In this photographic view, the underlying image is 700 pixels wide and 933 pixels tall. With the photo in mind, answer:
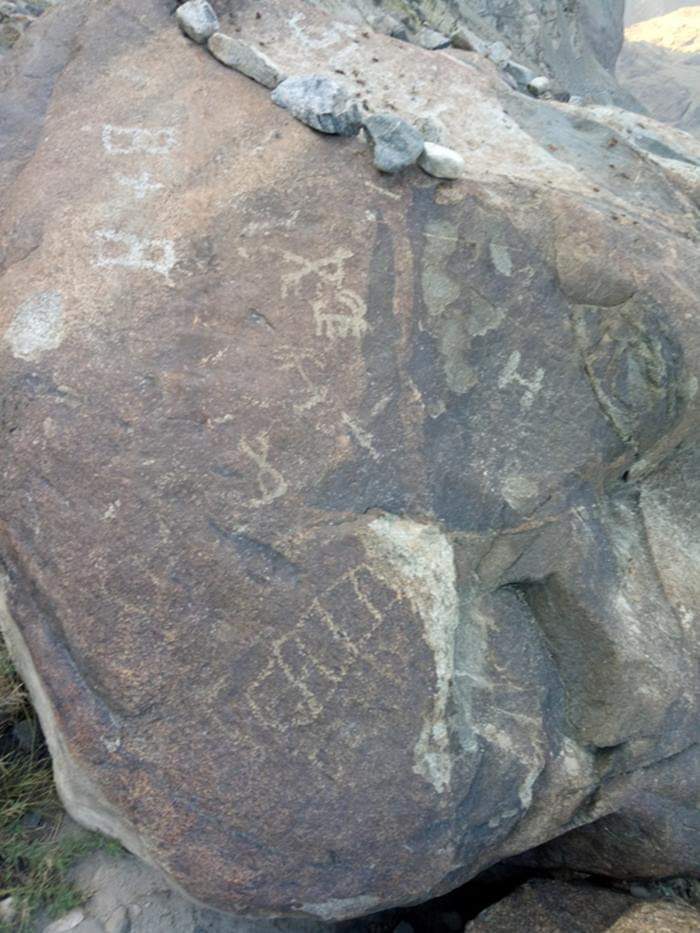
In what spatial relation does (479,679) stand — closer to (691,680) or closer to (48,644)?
(691,680)

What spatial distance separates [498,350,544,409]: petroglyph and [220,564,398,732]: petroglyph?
61 centimetres

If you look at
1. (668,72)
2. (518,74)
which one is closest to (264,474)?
(518,74)

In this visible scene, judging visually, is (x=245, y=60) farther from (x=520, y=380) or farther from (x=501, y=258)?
(x=520, y=380)

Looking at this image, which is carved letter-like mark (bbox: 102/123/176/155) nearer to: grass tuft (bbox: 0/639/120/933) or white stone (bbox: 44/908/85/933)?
grass tuft (bbox: 0/639/120/933)

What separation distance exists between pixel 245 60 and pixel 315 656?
5.15 feet

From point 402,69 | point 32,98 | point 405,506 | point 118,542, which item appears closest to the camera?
point 118,542

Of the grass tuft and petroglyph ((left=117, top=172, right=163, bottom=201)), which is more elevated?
petroglyph ((left=117, top=172, right=163, bottom=201))

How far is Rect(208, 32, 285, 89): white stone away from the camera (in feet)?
7.82

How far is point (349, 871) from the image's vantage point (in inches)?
79.6

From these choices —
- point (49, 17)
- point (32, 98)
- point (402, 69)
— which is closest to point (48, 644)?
point (32, 98)

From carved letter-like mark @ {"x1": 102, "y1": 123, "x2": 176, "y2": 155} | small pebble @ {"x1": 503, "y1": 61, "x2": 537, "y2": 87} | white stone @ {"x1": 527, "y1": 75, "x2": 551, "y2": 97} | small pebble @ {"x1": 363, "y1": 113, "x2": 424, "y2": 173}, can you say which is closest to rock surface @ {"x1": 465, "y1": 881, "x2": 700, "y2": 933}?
small pebble @ {"x1": 363, "y1": 113, "x2": 424, "y2": 173}

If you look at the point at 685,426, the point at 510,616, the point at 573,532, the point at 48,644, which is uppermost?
the point at 685,426

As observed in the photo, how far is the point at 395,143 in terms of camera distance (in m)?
2.22

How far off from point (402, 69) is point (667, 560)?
1684 mm
